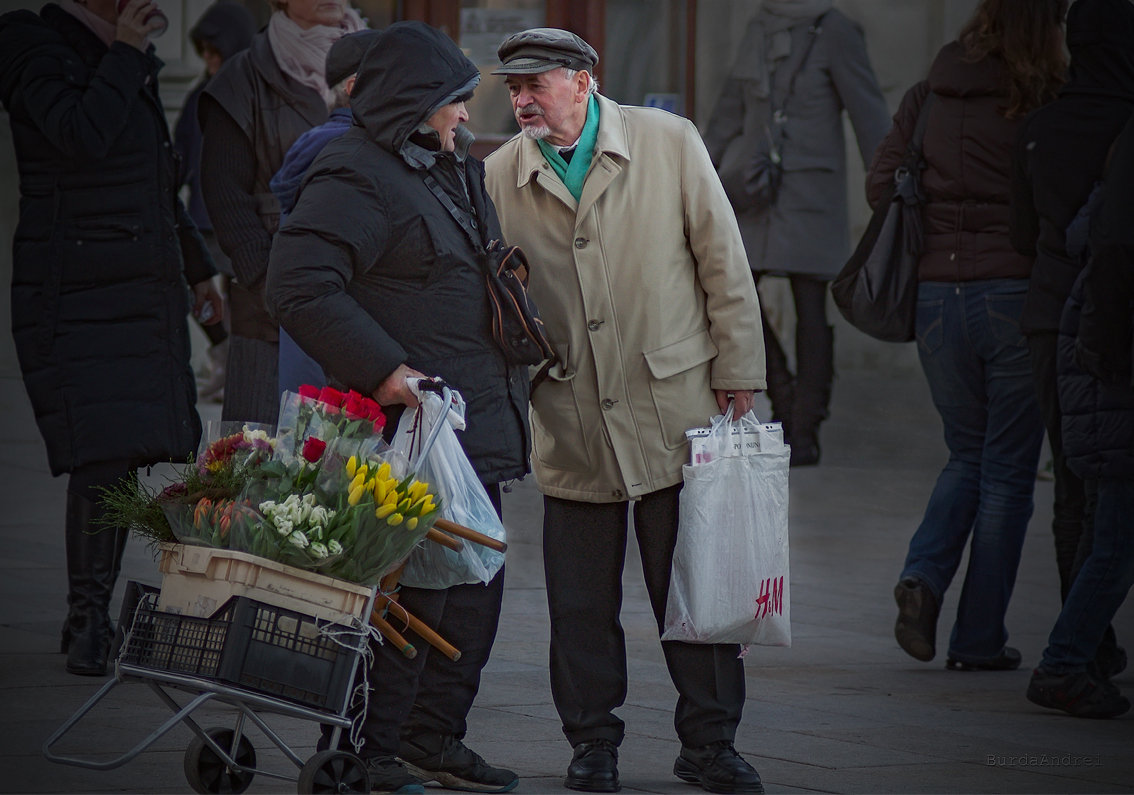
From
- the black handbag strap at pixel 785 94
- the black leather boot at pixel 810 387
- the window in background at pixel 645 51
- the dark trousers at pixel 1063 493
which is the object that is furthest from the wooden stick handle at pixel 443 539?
the window in background at pixel 645 51

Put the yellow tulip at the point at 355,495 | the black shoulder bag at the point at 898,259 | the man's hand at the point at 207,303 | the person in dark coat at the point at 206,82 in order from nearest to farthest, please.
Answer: the yellow tulip at the point at 355,495 → the black shoulder bag at the point at 898,259 → the man's hand at the point at 207,303 → the person in dark coat at the point at 206,82

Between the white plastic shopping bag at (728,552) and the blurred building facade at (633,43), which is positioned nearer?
the white plastic shopping bag at (728,552)

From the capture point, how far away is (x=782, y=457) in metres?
4.90

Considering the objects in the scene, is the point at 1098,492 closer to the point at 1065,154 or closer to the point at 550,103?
the point at 1065,154

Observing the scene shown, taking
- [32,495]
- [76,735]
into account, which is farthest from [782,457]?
[32,495]

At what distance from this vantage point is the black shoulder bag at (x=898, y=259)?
659 cm

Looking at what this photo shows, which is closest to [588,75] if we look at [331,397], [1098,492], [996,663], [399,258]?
[399,258]

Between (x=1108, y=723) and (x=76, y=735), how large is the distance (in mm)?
3008

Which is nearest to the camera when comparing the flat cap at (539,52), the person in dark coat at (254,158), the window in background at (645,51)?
the flat cap at (539,52)

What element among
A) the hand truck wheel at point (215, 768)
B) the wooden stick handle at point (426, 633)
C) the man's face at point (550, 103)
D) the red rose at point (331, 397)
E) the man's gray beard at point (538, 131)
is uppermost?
the man's face at point (550, 103)

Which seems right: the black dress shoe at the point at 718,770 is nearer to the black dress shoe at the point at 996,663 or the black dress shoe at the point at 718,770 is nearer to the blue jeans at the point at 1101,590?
the blue jeans at the point at 1101,590

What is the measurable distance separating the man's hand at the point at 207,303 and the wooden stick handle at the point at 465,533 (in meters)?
2.64

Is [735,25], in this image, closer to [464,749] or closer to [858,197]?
[858,197]

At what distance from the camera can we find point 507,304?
181 inches
